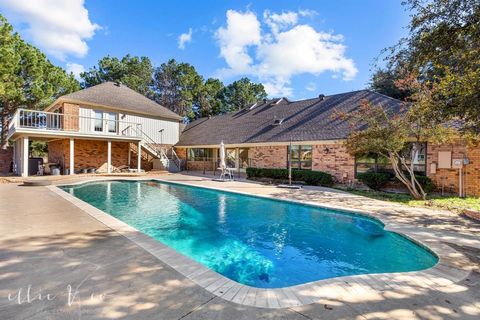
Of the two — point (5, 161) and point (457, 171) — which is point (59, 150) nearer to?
point (5, 161)

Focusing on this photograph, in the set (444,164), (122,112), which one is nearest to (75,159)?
(122,112)

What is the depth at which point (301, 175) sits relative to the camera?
1478cm

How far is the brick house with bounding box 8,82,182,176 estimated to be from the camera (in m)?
17.5

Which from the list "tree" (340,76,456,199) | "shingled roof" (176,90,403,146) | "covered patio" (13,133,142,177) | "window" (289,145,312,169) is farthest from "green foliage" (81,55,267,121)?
"tree" (340,76,456,199)

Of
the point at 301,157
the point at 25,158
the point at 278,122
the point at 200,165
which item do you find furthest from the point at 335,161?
the point at 25,158

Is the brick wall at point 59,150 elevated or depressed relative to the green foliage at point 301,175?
elevated

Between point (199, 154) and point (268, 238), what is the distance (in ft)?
59.1

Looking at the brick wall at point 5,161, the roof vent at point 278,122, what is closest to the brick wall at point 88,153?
the brick wall at point 5,161

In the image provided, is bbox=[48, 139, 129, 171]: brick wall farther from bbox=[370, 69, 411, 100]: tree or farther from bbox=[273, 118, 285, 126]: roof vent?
bbox=[370, 69, 411, 100]: tree

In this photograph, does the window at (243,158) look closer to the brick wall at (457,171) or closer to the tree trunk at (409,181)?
the tree trunk at (409,181)

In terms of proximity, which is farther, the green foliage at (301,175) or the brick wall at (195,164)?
the brick wall at (195,164)

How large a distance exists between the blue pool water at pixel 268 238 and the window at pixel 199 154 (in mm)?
11959

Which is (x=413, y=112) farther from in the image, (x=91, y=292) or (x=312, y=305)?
(x=91, y=292)

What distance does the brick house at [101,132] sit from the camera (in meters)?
17.5
